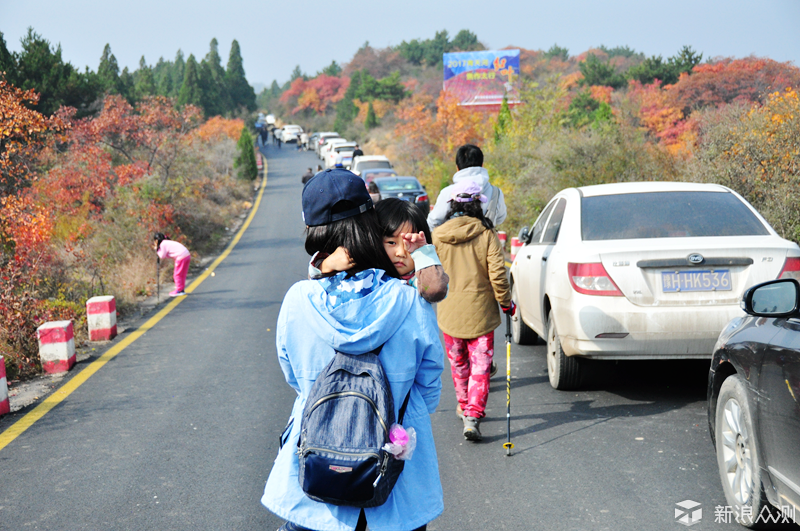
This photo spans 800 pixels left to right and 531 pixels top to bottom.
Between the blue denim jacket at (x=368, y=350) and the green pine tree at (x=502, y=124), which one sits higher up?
the green pine tree at (x=502, y=124)

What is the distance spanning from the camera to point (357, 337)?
2045mm

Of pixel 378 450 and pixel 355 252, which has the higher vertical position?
pixel 355 252

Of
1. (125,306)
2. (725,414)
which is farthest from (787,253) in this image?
(125,306)

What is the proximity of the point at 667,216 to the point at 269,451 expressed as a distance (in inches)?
137

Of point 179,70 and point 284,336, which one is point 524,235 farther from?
point 179,70

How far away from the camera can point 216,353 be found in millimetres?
7828

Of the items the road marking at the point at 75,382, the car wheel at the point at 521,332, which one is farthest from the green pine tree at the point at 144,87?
the car wheel at the point at 521,332

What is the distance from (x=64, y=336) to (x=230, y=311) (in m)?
3.29

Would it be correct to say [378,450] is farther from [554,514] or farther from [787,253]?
[787,253]

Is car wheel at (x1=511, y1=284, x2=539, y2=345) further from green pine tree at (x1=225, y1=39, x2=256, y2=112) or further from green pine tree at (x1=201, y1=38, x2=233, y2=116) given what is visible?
green pine tree at (x1=225, y1=39, x2=256, y2=112)

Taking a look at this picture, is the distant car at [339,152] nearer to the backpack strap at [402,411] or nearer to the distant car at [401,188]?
the distant car at [401,188]

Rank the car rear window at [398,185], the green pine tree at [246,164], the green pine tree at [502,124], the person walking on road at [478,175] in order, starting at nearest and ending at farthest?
the person walking on road at [478,175] → the car rear window at [398,185] → the green pine tree at [502,124] → the green pine tree at [246,164]

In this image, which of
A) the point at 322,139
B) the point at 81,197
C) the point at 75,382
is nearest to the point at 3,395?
the point at 75,382

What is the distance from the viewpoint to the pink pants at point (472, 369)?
200 inches
